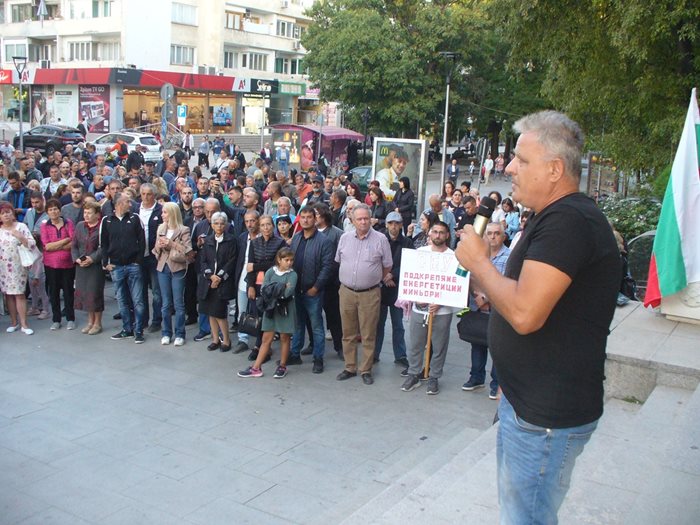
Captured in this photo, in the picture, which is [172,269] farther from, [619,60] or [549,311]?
[619,60]

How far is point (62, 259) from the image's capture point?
10.2m

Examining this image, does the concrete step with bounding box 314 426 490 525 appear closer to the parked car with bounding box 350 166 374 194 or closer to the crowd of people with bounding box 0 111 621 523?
the crowd of people with bounding box 0 111 621 523

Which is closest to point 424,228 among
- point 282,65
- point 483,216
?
point 483,216

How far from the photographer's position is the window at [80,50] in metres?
52.6

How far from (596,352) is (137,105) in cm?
5376

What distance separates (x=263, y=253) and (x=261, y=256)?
0.15ft

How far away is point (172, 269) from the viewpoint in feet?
31.4

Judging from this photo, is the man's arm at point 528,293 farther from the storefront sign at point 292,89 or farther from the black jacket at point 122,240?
the storefront sign at point 292,89

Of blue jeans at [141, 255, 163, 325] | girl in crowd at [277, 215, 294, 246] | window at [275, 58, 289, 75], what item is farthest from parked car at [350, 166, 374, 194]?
window at [275, 58, 289, 75]

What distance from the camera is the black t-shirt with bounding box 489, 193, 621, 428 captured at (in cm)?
247

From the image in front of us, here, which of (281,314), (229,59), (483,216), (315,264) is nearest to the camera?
(483,216)

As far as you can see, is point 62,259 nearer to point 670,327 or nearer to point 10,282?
point 10,282

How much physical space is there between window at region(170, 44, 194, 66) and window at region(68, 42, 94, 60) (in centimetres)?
566

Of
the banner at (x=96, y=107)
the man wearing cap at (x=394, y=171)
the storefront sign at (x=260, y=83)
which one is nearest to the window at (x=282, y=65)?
the storefront sign at (x=260, y=83)
